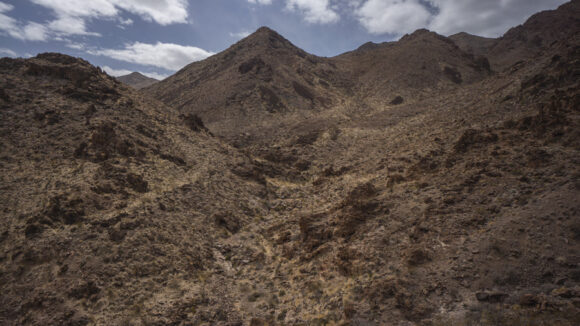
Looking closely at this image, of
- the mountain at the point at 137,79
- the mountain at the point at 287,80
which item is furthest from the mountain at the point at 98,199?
the mountain at the point at 137,79

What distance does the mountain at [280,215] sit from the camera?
7.28 m

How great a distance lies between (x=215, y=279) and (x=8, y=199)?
857 cm

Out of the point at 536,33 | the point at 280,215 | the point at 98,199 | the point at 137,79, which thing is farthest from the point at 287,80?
the point at 137,79

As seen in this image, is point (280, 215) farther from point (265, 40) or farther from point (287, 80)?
point (265, 40)

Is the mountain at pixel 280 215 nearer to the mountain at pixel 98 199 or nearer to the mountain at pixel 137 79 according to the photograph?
the mountain at pixel 98 199

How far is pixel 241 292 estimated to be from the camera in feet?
34.1

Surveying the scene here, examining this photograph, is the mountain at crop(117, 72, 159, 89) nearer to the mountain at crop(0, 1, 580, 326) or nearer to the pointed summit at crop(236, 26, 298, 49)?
the pointed summit at crop(236, 26, 298, 49)

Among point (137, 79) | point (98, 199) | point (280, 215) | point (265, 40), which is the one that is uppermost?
point (137, 79)

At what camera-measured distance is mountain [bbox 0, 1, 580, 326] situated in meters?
7.28

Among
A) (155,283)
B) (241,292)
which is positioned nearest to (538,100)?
(241,292)

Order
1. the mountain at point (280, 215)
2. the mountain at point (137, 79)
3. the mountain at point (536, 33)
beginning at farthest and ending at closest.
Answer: the mountain at point (137, 79), the mountain at point (536, 33), the mountain at point (280, 215)

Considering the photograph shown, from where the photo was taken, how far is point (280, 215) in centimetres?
1622

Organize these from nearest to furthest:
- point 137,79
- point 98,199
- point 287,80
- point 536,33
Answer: point 98,199
point 287,80
point 536,33
point 137,79

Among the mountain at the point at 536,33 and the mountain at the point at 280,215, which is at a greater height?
the mountain at the point at 536,33
